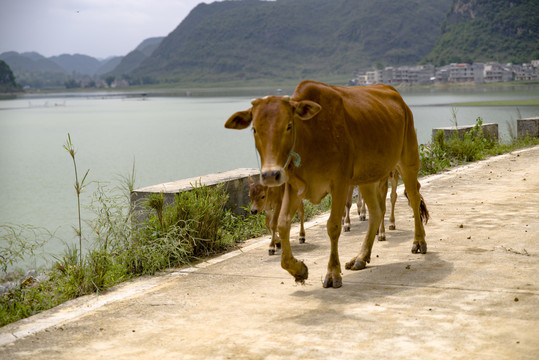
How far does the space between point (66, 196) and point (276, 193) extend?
19.5 metres

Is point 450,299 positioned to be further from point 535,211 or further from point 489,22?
point 489,22

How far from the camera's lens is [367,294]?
6.09m

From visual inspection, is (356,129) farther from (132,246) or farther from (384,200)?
(132,246)

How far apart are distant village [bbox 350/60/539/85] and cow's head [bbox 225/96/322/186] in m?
109

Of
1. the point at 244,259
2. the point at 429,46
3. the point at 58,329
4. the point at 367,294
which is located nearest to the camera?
the point at 58,329

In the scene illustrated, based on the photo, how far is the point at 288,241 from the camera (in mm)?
6086

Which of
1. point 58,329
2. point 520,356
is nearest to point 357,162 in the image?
point 520,356

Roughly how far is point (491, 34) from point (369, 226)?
134 m

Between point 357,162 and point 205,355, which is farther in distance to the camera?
point 357,162

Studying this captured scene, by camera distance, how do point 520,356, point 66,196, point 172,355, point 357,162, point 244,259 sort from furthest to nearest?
point 66,196 → point 244,259 → point 357,162 → point 172,355 → point 520,356

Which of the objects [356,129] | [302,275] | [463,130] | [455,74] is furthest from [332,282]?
[455,74]

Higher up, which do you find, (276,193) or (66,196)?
(276,193)

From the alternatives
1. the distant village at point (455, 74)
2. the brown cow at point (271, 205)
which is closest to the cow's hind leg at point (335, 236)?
the brown cow at point (271, 205)

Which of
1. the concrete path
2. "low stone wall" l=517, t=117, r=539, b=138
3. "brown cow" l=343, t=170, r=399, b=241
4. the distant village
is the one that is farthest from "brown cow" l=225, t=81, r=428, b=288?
the distant village
